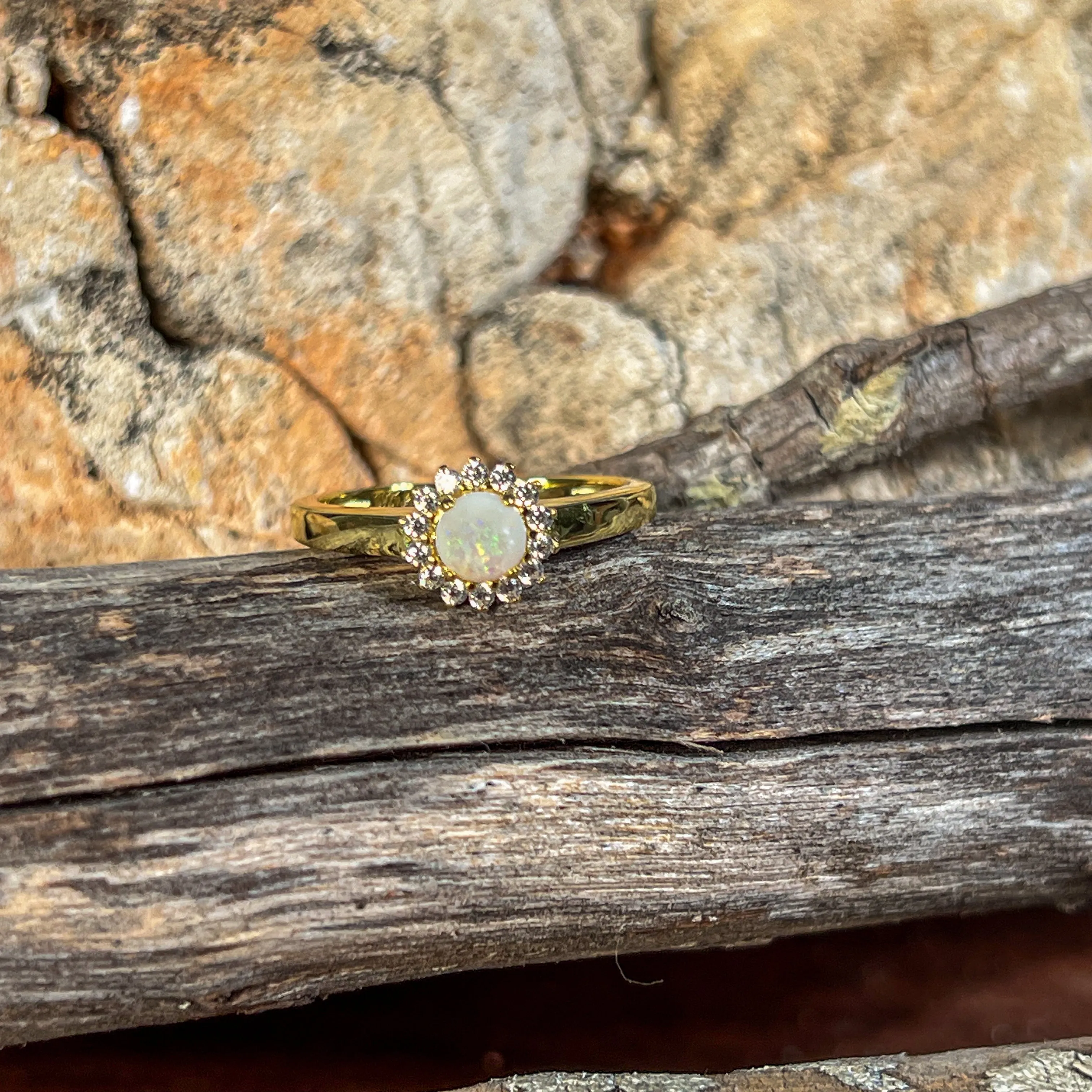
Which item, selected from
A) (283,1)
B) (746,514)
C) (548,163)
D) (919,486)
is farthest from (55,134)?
(919,486)

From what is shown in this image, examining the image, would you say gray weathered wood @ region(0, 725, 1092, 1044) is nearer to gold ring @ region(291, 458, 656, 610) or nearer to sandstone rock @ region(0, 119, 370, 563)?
gold ring @ region(291, 458, 656, 610)

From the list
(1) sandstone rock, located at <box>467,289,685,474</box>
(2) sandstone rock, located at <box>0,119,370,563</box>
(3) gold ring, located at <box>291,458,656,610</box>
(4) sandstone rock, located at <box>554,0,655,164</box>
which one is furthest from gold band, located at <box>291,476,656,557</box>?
(4) sandstone rock, located at <box>554,0,655,164</box>

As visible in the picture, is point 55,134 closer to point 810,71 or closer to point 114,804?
point 114,804

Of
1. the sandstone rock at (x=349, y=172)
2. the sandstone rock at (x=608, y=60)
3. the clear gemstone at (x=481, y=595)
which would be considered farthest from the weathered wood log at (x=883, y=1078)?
the sandstone rock at (x=608, y=60)

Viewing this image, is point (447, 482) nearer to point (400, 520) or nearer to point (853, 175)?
point (400, 520)

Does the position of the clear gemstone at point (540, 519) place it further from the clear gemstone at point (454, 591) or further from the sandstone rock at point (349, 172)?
the sandstone rock at point (349, 172)

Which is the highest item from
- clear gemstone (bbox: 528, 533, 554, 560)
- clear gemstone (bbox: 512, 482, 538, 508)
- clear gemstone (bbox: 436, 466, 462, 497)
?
clear gemstone (bbox: 436, 466, 462, 497)

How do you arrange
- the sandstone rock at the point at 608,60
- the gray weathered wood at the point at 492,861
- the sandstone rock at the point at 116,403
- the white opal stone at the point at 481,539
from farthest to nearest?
1. the sandstone rock at the point at 608,60
2. the sandstone rock at the point at 116,403
3. the white opal stone at the point at 481,539
4. the gray weathered wood at the point at 492,861
